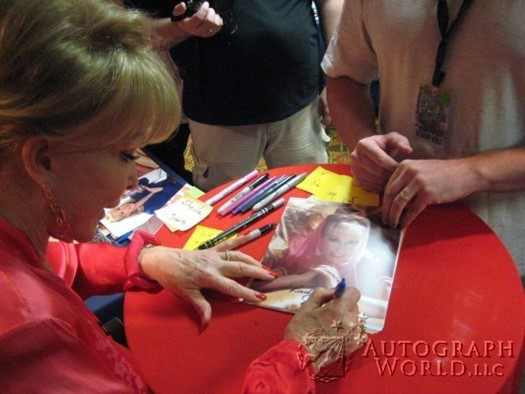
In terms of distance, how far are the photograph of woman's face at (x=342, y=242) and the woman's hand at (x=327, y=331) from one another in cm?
13

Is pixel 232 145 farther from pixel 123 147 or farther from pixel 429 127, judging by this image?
pixel 123 147

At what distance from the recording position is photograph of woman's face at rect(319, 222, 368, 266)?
91 centimetres

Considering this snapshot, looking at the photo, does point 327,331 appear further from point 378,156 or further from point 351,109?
point 351,109

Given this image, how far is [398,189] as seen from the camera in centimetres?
93

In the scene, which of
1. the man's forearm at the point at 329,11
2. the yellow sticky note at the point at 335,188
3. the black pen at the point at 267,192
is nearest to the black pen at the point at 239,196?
the black pen at the point at 267,192

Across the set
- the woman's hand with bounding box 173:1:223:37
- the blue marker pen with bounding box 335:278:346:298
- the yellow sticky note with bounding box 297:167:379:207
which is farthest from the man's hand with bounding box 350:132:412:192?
the woman's hand with bounding box 173:1:223:37

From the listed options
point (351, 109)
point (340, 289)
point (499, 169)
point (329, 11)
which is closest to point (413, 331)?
point (340, 289)

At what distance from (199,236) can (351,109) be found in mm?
465

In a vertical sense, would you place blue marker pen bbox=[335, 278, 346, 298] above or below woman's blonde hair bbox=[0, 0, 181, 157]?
below

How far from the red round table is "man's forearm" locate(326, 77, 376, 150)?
0.97ft

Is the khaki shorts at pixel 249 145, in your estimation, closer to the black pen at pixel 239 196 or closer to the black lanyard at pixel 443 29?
the black pen at pixel 239 196

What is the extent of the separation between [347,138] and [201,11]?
50 centimetres

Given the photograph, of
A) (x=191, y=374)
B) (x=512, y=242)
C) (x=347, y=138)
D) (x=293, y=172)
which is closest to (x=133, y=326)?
(x=191, y=374)

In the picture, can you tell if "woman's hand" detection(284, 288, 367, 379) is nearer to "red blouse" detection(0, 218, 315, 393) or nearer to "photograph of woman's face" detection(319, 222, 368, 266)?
"red blouse" detection(0, 218, 315, 393)
